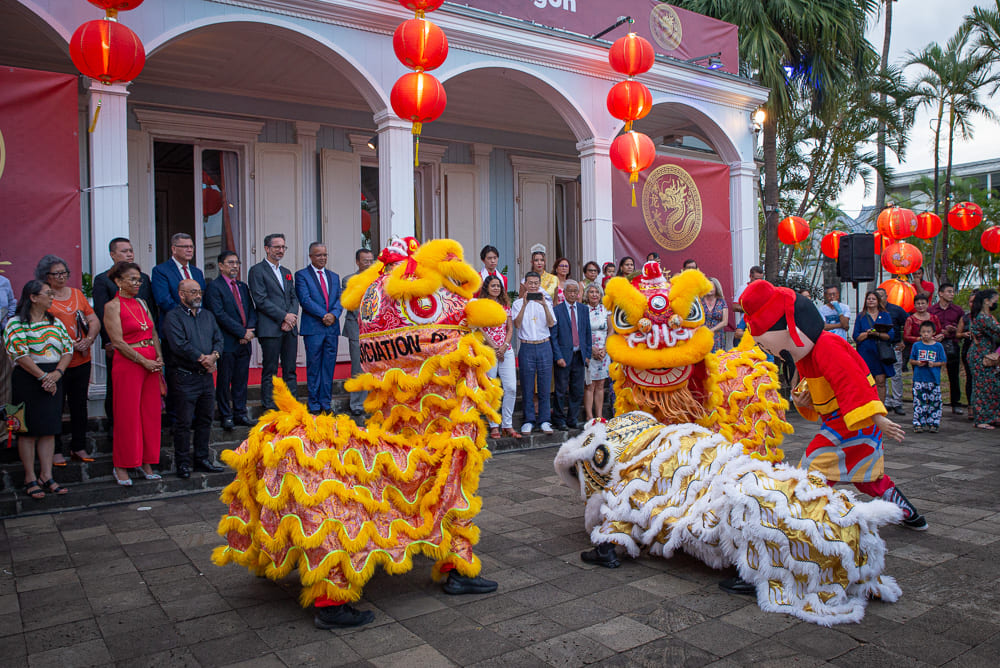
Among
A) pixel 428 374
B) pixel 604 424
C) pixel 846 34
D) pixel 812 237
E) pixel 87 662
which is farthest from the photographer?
pixel 812 237

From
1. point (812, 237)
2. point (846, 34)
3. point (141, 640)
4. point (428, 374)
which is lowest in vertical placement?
point (141, 640)

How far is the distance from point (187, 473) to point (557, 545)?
126 inches

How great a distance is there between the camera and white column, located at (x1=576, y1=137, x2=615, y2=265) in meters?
9.57

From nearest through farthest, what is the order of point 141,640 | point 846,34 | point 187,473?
point 141,640 → point 187,473 → point 846,34

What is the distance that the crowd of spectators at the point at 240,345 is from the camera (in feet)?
17.7

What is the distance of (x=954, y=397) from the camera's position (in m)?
9.89

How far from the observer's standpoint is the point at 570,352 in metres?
8.00

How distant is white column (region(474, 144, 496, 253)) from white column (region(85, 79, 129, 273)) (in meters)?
5.78

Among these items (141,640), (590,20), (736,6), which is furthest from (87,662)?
(736,6)

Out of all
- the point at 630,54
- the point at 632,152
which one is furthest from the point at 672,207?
the point at 630,54

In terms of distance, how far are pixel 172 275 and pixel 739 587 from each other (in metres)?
5.25

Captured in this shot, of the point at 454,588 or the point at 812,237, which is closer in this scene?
the point at 454,588

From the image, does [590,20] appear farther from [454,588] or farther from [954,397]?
[454,588]

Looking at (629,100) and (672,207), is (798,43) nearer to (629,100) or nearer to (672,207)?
(672,207)
